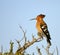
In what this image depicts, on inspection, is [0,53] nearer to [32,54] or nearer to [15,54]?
[15,54]

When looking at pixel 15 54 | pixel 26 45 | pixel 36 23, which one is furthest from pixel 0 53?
pixel 36 23

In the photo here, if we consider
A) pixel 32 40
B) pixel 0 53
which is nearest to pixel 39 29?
pixel 32 40

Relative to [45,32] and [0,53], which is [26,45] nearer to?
[0,53]

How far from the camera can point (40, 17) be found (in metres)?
5.73

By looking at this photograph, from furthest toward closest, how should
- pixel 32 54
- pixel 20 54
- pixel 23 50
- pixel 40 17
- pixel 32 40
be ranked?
1. pixel 40 17
2. pixel 32 40
3. pixel 32 54
4. pixel 23 50
5. pixel 20 54

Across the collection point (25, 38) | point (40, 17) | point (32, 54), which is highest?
point (40, 17)

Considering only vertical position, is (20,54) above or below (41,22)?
below

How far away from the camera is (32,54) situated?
3.43 metres

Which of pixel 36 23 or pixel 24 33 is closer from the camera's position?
pixel 24 33

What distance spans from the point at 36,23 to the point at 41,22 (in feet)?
0.61

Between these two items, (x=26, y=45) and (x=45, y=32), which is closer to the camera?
(x=26, y=45)

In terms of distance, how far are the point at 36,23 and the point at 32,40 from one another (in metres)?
2.49

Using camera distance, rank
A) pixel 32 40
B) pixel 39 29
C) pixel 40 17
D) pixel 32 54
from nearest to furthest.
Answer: pixel 32 54, pixel 32 40, pixel 40 17, pixel 39 29

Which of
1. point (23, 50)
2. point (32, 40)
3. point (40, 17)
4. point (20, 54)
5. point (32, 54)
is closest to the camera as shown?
point (20, 54)
